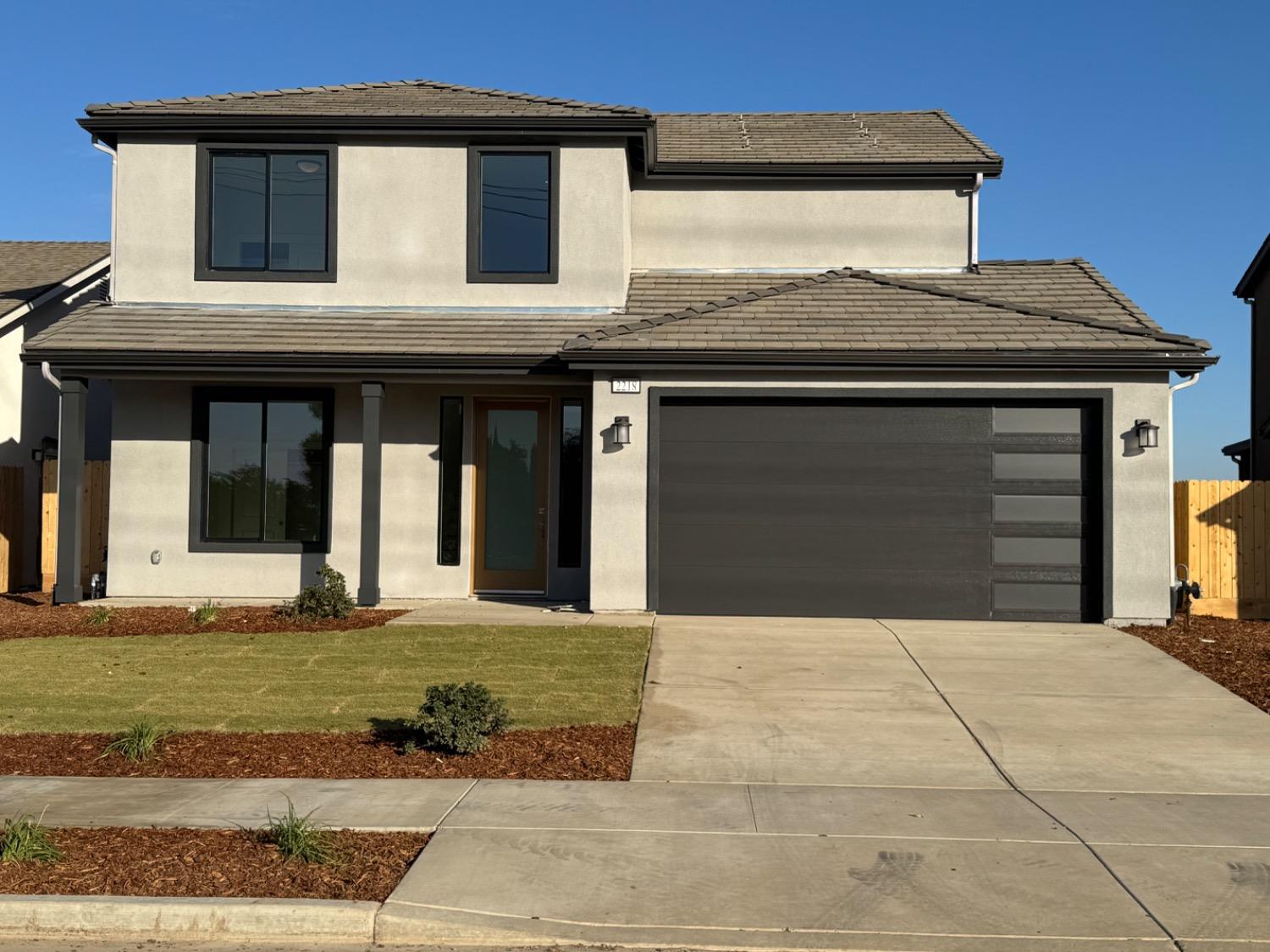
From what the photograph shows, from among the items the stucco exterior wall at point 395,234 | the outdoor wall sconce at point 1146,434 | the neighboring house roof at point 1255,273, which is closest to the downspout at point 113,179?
the stucco exterior wall at point 395,234

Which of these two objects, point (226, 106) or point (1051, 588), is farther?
point (226, 106)

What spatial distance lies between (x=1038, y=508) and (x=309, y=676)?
831 cm

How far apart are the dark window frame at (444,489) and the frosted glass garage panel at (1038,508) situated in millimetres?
6673

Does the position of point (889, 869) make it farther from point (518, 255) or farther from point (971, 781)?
point (518, 255)

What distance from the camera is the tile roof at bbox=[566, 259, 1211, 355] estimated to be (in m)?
12.9

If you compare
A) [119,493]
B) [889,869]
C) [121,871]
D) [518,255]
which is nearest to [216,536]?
[119,493]

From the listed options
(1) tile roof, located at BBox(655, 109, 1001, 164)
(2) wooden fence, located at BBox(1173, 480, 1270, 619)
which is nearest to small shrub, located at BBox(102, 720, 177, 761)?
(1) tile roof, located at BBox(655, 109, 1001, 164)

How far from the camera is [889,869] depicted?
→ 5.55 meters

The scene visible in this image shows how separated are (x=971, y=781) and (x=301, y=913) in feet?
14.2

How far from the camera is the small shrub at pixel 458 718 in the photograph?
25.0 ft

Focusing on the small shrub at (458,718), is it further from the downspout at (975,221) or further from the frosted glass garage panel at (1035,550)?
the downspout at (975,221)

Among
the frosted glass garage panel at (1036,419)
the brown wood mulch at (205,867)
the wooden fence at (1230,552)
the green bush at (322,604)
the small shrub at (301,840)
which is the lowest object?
the brown wood mulch at (205,867)

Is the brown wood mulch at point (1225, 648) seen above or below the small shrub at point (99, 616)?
below

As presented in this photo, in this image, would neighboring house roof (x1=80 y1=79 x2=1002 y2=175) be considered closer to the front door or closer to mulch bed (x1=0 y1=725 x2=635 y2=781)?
the front door
